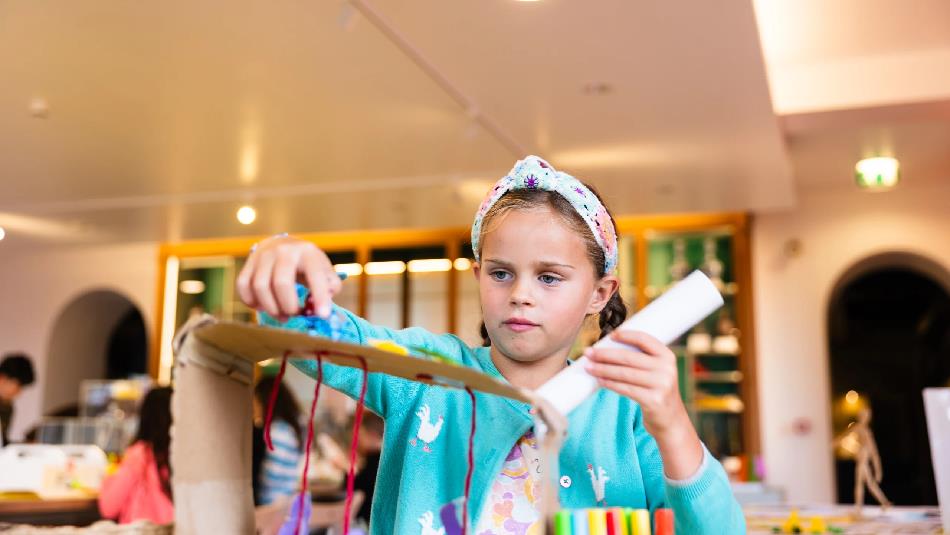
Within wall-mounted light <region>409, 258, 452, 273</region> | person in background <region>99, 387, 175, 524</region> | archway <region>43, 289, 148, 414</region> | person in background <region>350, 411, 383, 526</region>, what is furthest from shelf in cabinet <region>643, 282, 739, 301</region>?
archway <region>43, 289, 148, 414</region>

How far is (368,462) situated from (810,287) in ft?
12.2

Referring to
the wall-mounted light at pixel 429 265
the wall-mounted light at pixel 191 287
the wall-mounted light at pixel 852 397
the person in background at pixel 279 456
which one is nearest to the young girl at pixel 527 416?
the person in background at pixel 279 456

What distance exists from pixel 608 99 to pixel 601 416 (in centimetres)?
365

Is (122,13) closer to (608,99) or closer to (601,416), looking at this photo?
(608,99)

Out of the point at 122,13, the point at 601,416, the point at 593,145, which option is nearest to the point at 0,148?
the point at 122,13

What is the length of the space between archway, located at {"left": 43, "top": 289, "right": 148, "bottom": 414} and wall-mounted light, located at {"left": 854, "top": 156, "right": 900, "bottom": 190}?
6.56 metres

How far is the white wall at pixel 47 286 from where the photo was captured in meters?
8.54

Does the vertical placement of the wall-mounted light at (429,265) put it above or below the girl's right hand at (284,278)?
above

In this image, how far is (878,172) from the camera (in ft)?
19.2

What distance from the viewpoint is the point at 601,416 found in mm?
967

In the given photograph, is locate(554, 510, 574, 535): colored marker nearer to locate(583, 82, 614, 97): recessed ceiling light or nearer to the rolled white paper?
the rolled white paper

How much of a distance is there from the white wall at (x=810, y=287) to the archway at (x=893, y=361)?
271 centimetres

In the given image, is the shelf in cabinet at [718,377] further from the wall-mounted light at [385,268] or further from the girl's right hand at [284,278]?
the girl's right hand at [284,278]

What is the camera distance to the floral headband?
3.22 feet
